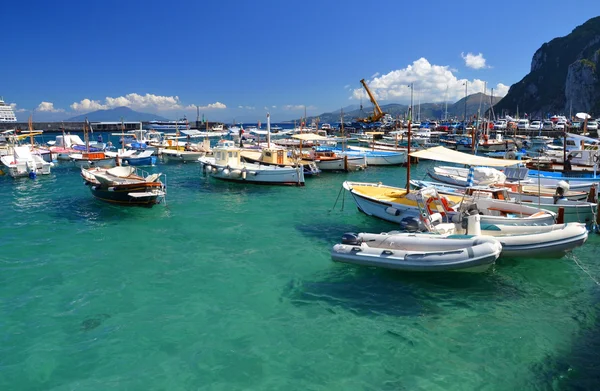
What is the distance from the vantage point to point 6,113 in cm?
13100

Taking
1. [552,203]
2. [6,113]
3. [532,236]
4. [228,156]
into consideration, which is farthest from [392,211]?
[6,113]

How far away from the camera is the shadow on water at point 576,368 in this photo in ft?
25.9

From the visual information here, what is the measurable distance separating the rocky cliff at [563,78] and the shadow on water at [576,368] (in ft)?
483

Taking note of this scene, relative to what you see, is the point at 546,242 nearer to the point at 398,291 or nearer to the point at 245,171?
the point at 398,291

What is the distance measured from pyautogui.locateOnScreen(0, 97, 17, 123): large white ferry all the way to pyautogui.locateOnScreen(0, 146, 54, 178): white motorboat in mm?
117211

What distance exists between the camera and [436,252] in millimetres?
11703

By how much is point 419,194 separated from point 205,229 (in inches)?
402

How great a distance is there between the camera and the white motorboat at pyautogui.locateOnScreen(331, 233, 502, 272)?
11.3 m

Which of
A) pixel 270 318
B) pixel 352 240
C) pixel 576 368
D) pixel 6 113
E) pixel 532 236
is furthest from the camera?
pixel 6 113

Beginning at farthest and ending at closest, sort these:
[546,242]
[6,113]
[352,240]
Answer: [6,113] → [352,240] → [546,242]

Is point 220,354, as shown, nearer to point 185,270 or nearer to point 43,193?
point 185,270

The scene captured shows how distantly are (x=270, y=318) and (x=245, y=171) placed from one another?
21.0 metres

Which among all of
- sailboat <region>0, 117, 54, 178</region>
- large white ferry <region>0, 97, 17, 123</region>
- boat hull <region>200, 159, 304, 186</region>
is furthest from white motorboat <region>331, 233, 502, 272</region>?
large white ferry <region>0, 97, 17, 123</region>

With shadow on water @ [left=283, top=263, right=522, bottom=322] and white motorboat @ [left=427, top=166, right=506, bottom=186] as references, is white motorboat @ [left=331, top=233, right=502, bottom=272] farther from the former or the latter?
white motorboat @ [left=427, top=166, right=506, bottom=186]
